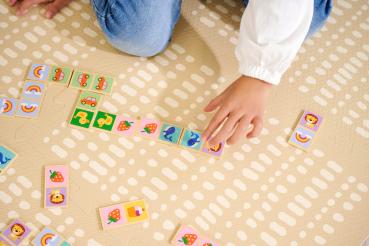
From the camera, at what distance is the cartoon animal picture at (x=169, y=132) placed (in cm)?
89

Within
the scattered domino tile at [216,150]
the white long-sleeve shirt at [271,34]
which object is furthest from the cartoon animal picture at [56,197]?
the white long-sleeve shirt at [271,34]

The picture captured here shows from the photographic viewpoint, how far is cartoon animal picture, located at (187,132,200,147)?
2.91ft

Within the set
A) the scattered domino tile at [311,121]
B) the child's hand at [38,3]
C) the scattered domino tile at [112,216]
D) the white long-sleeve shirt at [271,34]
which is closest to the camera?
the white long-sleeve shirt at [271,34]

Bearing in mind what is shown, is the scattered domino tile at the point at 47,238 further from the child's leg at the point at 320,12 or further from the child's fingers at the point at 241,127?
the child's leg at the point at 320,12

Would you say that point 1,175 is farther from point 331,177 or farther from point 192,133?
point 331,177

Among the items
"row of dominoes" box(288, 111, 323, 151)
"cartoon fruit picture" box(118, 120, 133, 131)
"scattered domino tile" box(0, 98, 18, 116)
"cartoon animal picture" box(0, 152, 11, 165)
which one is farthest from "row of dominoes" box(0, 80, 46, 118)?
"row of dominoes" box(288, 111, 323, 151)

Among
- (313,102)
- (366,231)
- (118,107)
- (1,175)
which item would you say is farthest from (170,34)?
(366,231)

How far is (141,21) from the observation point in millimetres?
892

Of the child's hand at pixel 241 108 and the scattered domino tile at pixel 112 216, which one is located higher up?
the child's hand at pixel 241 108

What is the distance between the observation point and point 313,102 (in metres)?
0.96

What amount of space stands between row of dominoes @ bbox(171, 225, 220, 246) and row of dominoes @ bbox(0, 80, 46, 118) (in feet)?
1.47

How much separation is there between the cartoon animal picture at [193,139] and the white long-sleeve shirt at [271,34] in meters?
0.21

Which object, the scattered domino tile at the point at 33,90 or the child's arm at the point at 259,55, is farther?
the scattered domino tile at the point at 33,90

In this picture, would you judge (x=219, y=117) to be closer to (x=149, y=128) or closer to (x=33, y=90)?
(x=149, y=128)
